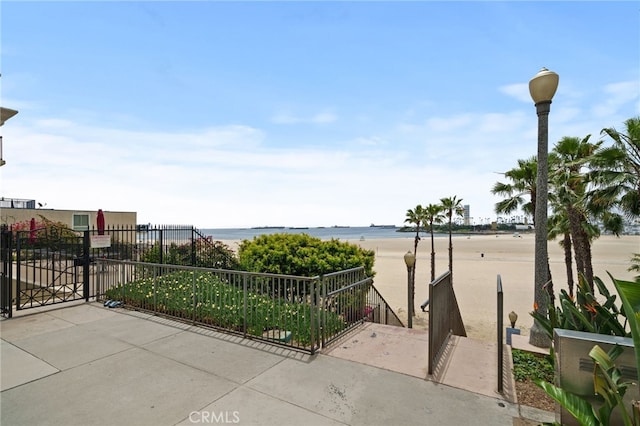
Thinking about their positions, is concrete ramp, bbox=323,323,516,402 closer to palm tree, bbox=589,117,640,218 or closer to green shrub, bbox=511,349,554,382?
green shrub, bbox=511,349,554,382

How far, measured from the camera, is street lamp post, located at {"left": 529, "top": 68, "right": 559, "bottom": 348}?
5.54 meters

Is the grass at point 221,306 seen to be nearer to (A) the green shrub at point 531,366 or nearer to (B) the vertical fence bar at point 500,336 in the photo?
(B) the vertical fence bar at point 500,336

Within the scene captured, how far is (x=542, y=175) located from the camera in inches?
228

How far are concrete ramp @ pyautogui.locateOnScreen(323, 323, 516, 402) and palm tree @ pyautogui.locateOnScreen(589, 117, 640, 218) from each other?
7.10 m

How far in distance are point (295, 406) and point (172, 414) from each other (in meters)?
1.24

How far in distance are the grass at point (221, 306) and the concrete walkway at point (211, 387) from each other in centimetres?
45

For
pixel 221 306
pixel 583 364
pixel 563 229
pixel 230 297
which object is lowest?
pixel 221 306

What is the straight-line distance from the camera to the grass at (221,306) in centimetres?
538

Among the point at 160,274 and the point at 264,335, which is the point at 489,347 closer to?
the point at 264,335

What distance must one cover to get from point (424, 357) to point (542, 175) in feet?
13.0

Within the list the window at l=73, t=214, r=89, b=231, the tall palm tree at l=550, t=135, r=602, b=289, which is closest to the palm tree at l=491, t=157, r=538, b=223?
the tall palm tree at l=550, t=135, r=602, b=289

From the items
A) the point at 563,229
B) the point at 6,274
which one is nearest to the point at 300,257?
the point at 6,274

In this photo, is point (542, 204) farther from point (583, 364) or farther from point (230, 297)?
point (230, 297)

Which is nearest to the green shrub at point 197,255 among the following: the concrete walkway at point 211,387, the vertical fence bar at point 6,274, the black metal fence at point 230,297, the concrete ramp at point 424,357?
the black metal fence at point 230,297
